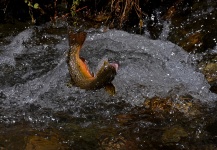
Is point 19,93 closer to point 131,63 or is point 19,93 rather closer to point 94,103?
point 94,103

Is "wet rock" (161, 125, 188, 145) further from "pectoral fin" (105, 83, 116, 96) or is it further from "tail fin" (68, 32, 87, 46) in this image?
"tail fin" (68, 32, 87, 46)

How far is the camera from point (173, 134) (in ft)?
12.4

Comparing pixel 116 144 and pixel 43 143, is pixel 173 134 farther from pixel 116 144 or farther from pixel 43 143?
pixel 43 143

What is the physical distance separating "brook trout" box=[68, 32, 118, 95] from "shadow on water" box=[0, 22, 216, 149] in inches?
18.7

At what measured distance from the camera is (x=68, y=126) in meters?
3.95

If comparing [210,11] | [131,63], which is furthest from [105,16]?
[210,11]

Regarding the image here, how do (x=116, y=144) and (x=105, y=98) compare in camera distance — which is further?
(x=105, y=98)

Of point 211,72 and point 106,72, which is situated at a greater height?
point 106,72

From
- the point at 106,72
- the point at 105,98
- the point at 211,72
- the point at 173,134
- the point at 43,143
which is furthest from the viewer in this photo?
the point at 211,72

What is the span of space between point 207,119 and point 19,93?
1958 millimetres

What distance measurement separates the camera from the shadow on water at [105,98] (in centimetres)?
374

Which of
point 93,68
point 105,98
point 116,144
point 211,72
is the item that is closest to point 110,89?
point 116,144

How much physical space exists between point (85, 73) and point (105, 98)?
0.75 m

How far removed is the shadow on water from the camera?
12.3 feet
